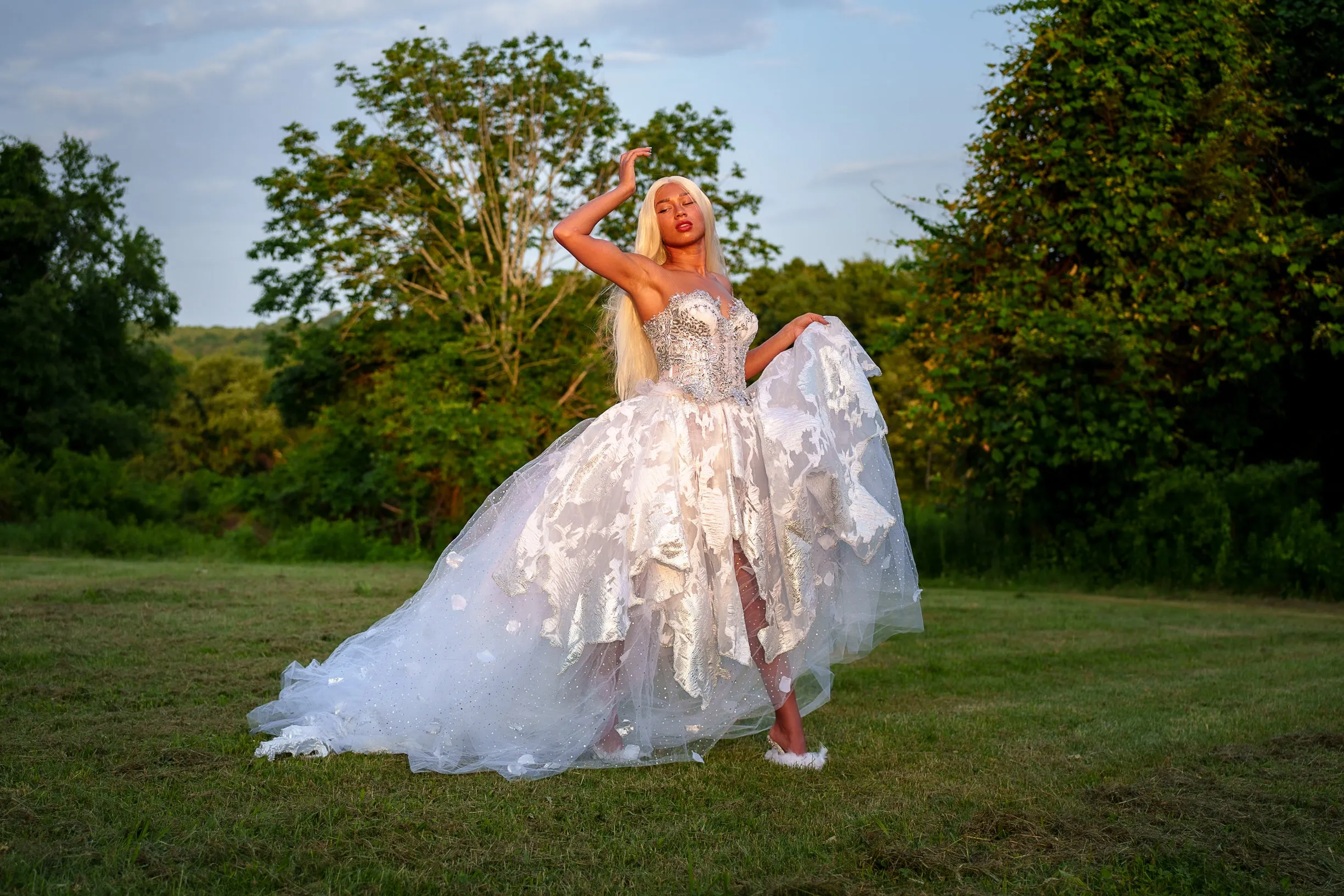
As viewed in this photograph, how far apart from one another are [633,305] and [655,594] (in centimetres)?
136

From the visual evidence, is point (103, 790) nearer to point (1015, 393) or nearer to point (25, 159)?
point (1015, 393)

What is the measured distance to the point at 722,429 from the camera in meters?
4.71

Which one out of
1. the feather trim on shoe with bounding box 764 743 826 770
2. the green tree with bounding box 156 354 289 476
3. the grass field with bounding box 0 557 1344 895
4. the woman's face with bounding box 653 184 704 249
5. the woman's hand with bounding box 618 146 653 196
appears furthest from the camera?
the green tree with bounding box 156 354 289 476

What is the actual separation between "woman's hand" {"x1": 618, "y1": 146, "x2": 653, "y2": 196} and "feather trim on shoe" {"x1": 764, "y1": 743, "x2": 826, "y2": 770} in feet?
7.92

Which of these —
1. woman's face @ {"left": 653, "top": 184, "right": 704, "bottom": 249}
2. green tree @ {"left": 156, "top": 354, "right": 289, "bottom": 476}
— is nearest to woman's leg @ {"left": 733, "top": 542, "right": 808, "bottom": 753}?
woman's face @ {"left": 653, "top": 184, "right": 704, "bottom": 249}

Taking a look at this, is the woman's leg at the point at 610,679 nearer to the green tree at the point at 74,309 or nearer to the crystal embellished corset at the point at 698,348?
the crystal embellished corset at the point at 698,348

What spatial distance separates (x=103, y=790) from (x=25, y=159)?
101 ft

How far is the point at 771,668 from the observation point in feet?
15.2

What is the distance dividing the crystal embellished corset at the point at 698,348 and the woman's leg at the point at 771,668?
688 millimetres

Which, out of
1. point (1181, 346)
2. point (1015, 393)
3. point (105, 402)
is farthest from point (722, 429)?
point (105, 402)

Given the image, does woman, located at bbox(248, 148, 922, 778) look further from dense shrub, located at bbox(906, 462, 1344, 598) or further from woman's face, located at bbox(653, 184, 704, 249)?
dense shrub, located at bbox(906, 462, 1344, 598)

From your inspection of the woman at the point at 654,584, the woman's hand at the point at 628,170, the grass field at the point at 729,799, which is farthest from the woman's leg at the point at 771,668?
the woman's hand at the point at 628,170

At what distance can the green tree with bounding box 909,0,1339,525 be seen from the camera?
1364 centimetres

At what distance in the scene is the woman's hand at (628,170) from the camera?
500 centimetres
